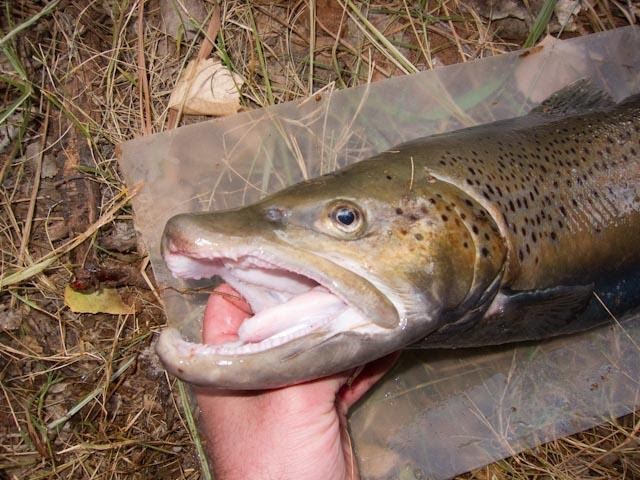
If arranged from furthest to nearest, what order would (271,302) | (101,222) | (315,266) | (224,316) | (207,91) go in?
(207,91) < (101,222) < (224,316) < (271,302) < (315,266)

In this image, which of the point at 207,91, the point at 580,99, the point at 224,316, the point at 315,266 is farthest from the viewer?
the point at 207,91

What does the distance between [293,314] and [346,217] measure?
37 centimetres

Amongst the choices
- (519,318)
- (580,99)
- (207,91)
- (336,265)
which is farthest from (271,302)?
(580,99)

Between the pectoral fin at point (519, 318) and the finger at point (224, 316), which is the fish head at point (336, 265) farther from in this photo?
the finger at point (224, 316)

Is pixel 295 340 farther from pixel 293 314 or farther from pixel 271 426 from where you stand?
pixel 271 426

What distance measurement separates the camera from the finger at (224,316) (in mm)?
2555

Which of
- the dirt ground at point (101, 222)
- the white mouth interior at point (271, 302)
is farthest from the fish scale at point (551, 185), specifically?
the dirt ground at point (101, 222)

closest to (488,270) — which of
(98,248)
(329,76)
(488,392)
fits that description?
(488,392)

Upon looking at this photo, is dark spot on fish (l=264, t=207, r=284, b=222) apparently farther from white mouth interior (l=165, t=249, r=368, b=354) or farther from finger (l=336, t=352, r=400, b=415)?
finger (l=336, t=352, r=400, b=415)

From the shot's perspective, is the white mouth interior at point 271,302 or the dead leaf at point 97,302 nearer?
the white mouth interior at point 271,302

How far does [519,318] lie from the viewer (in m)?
2.39

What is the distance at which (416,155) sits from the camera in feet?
7.32

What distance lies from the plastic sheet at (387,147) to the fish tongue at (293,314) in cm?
95

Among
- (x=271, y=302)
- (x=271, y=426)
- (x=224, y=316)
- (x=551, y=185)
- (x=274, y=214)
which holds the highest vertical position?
Answer: (x=551, y=185)
